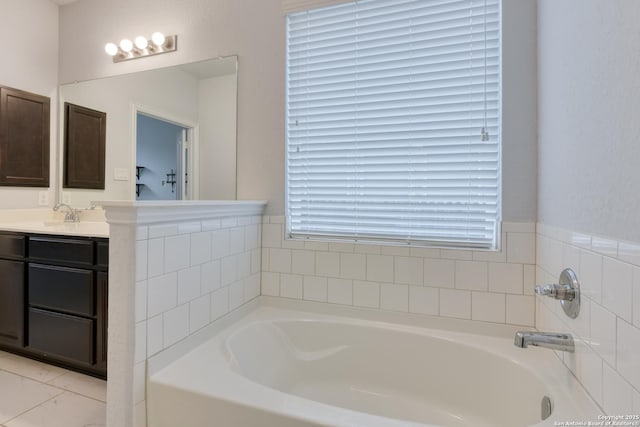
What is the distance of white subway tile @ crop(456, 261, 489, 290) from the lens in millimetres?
1561

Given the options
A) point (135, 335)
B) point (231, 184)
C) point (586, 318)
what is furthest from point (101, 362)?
point (586, 318)

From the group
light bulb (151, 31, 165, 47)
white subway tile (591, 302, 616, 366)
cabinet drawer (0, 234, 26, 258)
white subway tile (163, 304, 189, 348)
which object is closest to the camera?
white subway tile (591, 302, 616, 366)

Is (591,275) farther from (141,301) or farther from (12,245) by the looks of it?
(12,245)

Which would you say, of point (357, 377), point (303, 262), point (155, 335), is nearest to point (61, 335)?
point (155, 335)

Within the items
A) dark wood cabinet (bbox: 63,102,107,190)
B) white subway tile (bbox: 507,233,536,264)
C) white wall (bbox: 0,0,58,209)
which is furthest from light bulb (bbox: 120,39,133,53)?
white subway tile (bbox: 507,233,536,264)

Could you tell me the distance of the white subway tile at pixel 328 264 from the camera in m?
1.80

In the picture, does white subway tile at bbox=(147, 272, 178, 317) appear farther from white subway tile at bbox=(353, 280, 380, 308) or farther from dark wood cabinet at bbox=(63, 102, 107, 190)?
dark wood cabinet at bbox=(63, 102, 107, 190)

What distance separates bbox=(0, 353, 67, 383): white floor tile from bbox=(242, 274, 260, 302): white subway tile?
1226 millimetres

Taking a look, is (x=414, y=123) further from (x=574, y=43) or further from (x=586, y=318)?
(x=586, y=318)

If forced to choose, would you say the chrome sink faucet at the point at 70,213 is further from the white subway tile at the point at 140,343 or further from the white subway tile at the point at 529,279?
the white subway tile at the point at 529,279

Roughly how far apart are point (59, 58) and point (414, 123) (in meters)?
2.87

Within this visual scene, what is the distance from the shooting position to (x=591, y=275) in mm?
946

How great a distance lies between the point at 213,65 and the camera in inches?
80.9

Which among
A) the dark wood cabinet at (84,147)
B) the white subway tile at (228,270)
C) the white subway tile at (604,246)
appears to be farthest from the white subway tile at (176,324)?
the dark wood cabinet at (84,147)
